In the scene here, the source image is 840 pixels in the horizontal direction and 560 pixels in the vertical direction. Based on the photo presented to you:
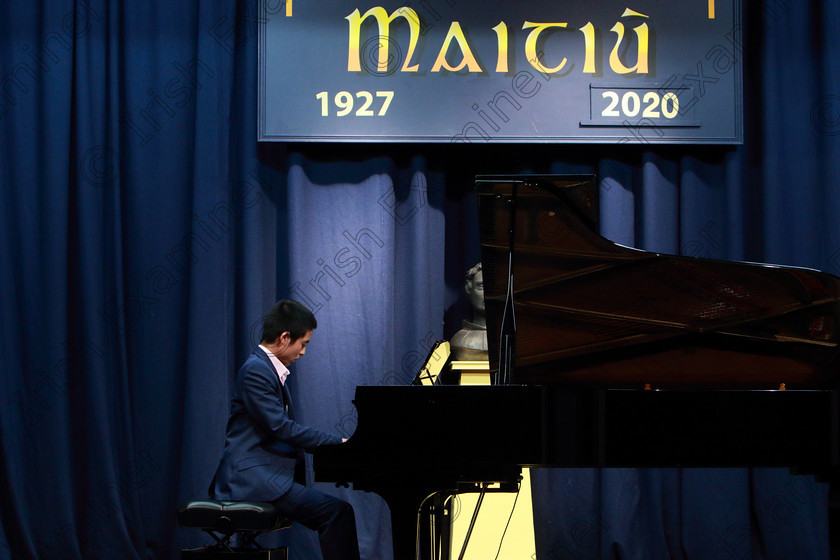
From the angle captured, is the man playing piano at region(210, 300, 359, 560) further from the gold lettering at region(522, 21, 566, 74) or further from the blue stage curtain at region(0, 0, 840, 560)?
the gold lettering at region(522, 21, 566, 74)

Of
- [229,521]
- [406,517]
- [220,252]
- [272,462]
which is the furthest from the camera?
[220,252]

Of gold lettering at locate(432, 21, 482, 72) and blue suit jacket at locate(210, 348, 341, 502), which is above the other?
gold lettering at locate(432, 21, 482, 72)

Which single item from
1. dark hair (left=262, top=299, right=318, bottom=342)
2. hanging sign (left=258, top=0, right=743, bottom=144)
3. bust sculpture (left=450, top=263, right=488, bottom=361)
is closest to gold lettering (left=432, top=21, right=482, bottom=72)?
hanging sign (left=258, top=0, right=743, bottom=144)

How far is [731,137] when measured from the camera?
14.5ft

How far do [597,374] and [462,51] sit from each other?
7.10 feet

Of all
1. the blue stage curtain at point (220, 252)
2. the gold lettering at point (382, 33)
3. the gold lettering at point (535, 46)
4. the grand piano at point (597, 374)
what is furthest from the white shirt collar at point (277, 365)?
the gold lettering at point (535, 46)

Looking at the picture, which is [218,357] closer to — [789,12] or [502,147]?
[502,147]

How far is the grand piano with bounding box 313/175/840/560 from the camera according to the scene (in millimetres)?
2576

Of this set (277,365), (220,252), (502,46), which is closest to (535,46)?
(502,46)

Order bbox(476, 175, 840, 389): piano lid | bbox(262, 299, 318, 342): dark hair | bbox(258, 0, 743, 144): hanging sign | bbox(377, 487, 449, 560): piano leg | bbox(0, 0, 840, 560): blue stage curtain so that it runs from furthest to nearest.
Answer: bbox(258, 0, 743, 144): hanging sign → bbox(0, 0, 840, 560): blue stage curtain → bbox(262, 299, 318, 342): dark hair → bbox(476, 175, 840, 389): piano lid → bbox(377, 487, 449, 560): piano leg

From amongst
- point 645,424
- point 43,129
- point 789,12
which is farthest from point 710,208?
point 43,129

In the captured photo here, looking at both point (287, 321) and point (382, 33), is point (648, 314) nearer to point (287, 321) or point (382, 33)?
point (287, 321)

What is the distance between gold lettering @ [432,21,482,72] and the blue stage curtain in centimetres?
40

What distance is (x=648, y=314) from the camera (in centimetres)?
285
